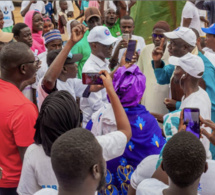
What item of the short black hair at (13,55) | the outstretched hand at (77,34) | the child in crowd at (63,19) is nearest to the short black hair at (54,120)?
the short black hair at (13,55)

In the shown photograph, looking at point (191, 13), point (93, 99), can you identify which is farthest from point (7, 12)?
point (93, 99)

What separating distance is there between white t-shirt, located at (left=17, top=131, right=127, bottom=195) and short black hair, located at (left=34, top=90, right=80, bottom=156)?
6cm

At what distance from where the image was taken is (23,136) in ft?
7.04

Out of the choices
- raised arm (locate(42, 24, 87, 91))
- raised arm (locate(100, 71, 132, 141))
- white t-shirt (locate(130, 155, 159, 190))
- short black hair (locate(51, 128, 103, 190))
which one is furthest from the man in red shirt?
short black hair (locate(51, 128, 103, 190))

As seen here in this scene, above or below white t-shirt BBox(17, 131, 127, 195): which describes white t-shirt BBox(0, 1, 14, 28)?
below

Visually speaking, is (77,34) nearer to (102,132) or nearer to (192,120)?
(102,132)

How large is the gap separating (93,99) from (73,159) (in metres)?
2.12

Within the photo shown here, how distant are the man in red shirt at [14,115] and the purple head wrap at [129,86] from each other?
0.58 metres

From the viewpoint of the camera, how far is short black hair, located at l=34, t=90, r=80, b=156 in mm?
1784

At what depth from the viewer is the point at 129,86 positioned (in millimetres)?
Answer: 2271

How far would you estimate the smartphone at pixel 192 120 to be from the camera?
1.87m

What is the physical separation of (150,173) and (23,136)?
83 cm

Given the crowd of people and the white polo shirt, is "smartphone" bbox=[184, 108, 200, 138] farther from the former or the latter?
the white polo shirt

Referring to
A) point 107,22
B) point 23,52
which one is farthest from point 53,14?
point 23,52
